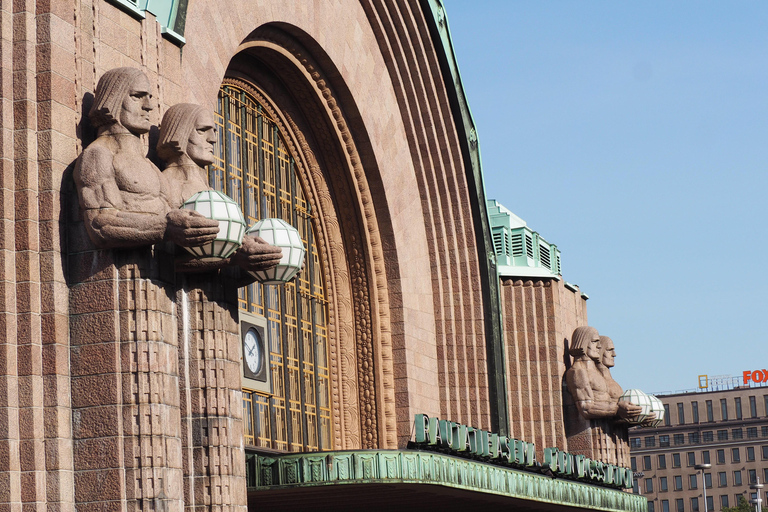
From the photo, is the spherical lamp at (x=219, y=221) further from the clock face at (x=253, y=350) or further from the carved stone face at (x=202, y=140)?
the clock face at (x=253, y=350)

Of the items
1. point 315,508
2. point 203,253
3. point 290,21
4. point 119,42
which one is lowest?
point 315,508

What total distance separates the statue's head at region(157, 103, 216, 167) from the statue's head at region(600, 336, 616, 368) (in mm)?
14283

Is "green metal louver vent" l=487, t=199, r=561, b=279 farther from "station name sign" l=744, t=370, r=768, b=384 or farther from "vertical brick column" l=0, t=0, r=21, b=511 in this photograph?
"station name sign" l=744, t=370, r=768, b=384

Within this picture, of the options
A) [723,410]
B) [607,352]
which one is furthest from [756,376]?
[607,352]

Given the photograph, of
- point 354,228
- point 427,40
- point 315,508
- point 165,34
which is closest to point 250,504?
point 315,508

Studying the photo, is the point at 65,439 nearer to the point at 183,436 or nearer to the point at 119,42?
the point at 183,436

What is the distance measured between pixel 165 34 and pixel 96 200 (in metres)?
3.24

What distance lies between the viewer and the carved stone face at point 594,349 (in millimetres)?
25422

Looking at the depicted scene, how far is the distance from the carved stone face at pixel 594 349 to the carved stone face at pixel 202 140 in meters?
13.9

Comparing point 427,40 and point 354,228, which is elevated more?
point 427,40

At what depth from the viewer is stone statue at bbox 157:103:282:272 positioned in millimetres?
12625

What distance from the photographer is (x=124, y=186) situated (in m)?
11.7

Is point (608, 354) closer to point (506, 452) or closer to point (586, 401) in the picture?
point (586, 401)

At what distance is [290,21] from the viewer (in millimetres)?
18797
